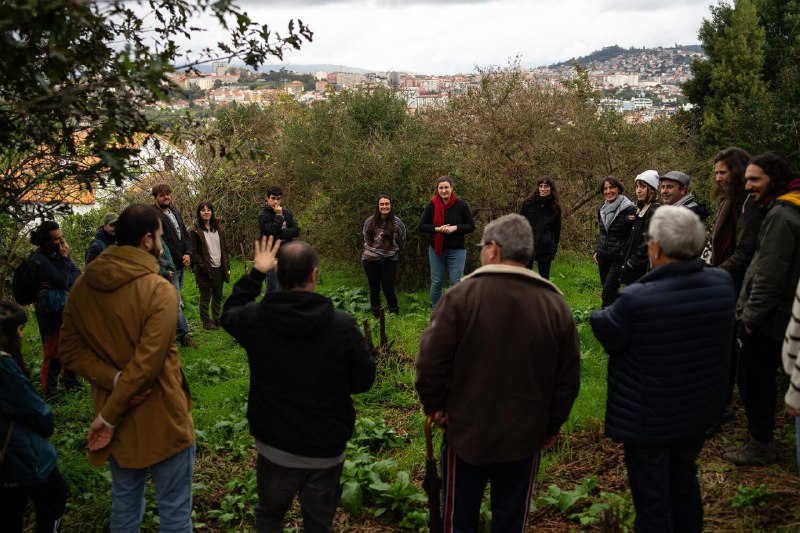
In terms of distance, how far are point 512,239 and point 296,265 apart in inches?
43.7

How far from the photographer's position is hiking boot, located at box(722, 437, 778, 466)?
457 centimetres

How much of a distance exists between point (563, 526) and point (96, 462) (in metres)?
2.91

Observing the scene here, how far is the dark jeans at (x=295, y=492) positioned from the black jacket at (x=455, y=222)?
5.67 m

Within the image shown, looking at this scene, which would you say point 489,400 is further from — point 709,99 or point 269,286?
point 709,99

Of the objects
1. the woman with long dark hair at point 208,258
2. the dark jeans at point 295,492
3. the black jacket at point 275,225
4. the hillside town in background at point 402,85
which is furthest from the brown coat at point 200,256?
the dark jeans at point 295,492

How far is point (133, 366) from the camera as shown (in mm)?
3314

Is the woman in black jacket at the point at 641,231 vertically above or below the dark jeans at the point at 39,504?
above

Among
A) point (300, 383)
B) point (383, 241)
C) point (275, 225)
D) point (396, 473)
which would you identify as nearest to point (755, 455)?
point (396, 473)

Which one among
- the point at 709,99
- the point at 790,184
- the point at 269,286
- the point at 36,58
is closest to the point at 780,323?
the point at 790,184

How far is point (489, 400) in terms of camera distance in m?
3.19

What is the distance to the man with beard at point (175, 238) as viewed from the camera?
784 centimetres

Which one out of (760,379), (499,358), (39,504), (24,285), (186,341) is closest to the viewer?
(499,358)

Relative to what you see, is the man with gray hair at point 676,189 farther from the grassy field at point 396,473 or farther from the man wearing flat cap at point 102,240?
the man wearing flat cap at point 102,240

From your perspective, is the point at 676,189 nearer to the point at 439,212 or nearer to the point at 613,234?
the point at 613,234
